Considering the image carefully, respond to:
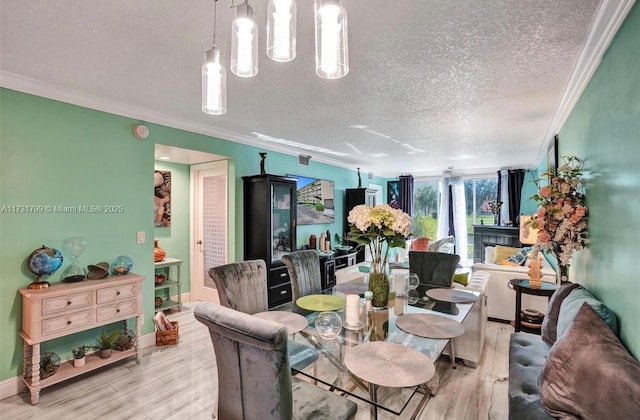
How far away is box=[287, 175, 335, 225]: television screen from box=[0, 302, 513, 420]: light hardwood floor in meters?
2.73

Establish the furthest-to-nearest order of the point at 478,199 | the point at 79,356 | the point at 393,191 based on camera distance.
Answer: the point at 393,191 → the point at 478,199 → the point at 79,356

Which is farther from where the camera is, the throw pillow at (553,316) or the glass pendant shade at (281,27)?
the throw pillow at (553,316)

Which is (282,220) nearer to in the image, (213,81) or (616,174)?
(213,81)

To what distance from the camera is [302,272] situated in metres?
2.69

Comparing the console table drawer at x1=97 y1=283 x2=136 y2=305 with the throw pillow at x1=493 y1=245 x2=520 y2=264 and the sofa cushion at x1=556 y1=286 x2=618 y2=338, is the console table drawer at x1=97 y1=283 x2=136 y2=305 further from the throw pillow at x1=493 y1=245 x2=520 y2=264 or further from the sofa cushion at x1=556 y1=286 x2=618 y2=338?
the throw pillow at x1=493 y1=245 x2=520 y2=264

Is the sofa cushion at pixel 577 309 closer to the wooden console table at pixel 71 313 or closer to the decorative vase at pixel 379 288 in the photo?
the decorative vase at pixel 379 288

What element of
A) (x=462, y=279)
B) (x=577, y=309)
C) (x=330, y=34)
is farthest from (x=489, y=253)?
(x=330, y=34)

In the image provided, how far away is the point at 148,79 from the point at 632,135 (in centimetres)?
301

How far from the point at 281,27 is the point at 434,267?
2732 mm

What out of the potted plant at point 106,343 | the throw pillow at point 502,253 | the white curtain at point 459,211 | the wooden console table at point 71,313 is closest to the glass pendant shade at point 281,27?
the wooden console table at point 71,313

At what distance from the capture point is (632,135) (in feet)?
4.58

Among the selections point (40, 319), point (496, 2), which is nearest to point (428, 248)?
point (496, 2)

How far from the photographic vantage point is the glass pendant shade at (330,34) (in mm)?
1026

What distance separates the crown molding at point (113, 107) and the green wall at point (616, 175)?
354 centimetres
